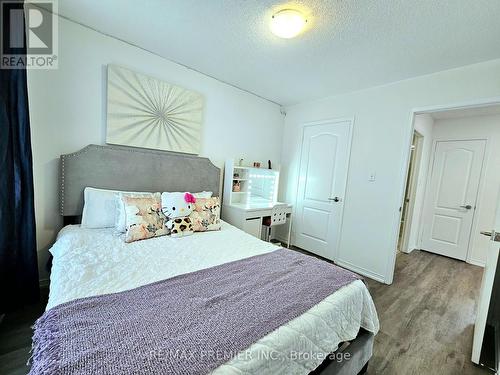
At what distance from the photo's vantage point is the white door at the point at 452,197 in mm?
3566

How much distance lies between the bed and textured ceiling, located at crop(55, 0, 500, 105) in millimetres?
1107

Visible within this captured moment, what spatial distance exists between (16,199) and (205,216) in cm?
142

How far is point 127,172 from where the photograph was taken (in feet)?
7.39

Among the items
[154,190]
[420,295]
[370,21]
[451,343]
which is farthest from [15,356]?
[420,295]

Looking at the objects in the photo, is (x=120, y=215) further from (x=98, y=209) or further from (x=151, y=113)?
(x=151, y=113)

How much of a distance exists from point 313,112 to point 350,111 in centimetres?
59

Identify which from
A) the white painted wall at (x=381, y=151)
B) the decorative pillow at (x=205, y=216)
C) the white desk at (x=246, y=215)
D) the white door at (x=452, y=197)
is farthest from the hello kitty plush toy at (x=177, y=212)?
the white door at (x=452, y=197)

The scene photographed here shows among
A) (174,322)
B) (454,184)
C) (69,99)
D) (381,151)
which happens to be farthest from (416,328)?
(69,99)

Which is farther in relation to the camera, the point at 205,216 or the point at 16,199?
the point at 205,216

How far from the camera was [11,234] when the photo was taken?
65.6 inches

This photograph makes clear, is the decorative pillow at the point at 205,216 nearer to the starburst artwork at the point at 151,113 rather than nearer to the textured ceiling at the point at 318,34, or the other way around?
the starburst artwork at the point at 151,113

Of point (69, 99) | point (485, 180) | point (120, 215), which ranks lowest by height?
point (120, 215)

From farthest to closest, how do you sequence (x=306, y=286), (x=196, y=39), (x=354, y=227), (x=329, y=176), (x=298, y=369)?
1. (x=329, y=176)
2. (x=354, y=227)
3. (x=196, y=39)
4. (x=306, y=286)
5. (x=298, y=369)

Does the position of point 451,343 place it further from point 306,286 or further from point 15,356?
point 15,356
